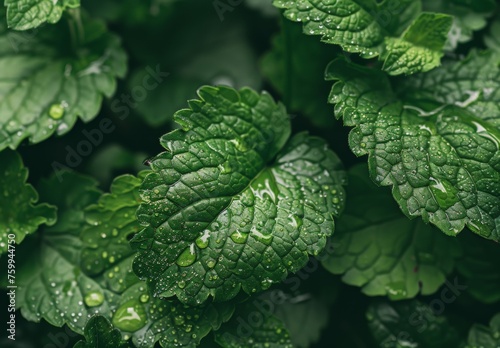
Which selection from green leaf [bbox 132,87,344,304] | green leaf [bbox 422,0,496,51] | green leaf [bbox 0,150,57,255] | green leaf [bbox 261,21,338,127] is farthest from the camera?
green leaf [bbox 261,21,338,127]

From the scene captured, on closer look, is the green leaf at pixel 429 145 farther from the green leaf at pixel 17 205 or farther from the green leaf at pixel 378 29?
the green leaf at pixel 17 205

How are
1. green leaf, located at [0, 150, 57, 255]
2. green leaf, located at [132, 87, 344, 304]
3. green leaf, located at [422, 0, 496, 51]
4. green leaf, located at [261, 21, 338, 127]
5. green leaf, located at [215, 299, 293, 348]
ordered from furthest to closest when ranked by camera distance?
green leaf, located at [261, 21, 338, 127], green leaf, located at [422, 0, 496, 51], green leaf, located at [0, 150, 57, 255], green leaf, located at [215, 299, 293, 348], green leaf, located at [132, 87, 344, 304]

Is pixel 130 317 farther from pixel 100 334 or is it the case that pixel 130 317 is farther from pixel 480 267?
pixel 480 267

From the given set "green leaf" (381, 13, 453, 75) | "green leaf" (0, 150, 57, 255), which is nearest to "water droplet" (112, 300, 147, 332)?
"green leaf" (0, 150, 57, 255)

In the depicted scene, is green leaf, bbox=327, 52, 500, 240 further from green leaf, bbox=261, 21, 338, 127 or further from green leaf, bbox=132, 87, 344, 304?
green leaf, bbox=261, 21, 338, 127

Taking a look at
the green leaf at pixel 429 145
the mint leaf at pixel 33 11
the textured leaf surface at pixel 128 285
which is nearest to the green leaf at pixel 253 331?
the textured leaf surface at pixel 128 285

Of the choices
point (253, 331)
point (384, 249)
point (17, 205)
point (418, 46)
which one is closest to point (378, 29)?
point (418, 46)

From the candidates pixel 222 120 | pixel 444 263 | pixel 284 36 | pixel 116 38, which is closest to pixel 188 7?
pixel 116 38
